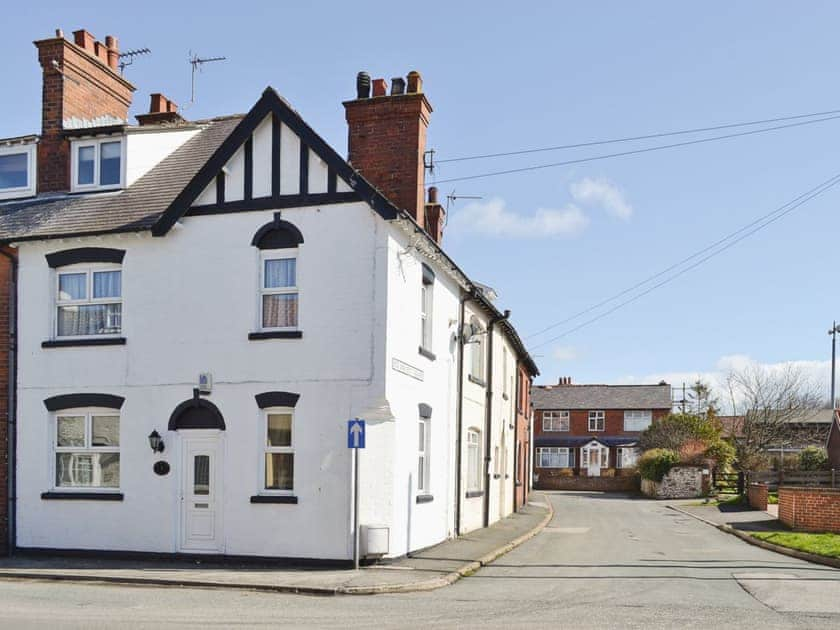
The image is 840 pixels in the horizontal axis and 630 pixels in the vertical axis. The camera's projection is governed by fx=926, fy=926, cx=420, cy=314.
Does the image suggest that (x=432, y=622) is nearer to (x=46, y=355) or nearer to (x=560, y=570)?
(x=560, y=570)

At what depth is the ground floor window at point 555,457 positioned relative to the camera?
71.9 m

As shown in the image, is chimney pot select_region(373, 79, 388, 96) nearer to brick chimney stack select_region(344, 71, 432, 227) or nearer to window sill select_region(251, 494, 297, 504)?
brick chimney stack select_region(344, 71, 432, 227)

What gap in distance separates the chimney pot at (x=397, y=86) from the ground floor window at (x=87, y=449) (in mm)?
9054

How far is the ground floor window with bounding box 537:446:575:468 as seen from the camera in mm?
71875

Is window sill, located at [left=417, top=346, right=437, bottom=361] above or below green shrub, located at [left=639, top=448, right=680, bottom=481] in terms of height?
above

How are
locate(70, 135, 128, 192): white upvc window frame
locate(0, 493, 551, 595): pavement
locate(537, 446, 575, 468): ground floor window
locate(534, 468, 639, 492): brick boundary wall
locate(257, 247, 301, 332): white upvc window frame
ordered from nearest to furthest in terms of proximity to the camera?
locate(0, 493, 551, 595): pavement < locate(257, 247, 301, 332): white upvc window frame < locate(70, 135, 128, 192): white upvc window frame < locate(534, 468, 639, 492): brick boundary wall < locate(537, 446, 575, 468): ground floor window

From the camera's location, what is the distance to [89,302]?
18625mm

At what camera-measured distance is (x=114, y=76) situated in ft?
74.4

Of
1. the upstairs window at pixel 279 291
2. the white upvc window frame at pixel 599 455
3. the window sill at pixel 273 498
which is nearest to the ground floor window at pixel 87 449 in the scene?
the window sill at pixel 273 498

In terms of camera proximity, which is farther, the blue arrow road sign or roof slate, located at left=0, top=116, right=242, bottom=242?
roof slate, located at left=0, top=116, right=242, bottom=242

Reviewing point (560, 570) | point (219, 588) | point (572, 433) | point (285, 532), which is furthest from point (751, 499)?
point (572, 433)

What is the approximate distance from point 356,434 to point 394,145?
294 inches

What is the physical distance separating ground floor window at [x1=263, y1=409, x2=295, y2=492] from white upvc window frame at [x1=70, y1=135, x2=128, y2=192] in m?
6.67

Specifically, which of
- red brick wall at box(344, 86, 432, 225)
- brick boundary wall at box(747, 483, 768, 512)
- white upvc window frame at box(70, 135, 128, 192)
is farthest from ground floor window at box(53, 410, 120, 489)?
brick boundary wall at box(747, 483, 768, 512)
